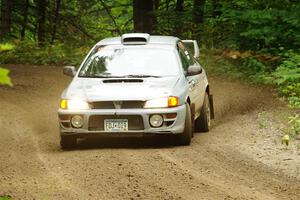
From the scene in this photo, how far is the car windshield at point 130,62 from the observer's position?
35.0 feet

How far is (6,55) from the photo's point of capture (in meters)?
23.2

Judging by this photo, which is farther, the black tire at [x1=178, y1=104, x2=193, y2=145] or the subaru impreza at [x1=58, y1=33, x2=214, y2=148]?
the black tire at [x1=178, y1=104, x2=193, y2=145]

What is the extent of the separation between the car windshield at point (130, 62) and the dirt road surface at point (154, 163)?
1.08 metres

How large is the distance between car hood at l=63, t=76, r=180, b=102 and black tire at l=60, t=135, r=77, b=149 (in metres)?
0.58

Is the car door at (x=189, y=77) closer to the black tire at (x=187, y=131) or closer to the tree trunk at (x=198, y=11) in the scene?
the black tire at (x=187, y=131)

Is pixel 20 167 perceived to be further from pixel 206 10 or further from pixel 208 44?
pixel 206 10

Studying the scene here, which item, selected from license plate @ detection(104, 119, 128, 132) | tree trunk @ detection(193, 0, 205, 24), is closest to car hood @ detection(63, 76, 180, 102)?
license plate @ detection(104, 119, 128, 132)

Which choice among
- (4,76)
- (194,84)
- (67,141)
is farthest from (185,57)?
(4,76)

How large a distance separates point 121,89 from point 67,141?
3.67 ft

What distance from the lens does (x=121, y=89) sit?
9.87 meters

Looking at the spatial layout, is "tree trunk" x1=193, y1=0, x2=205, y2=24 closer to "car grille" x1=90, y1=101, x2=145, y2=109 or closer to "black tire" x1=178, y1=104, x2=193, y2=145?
"black tire" x1=178, y1=104, x2=193, y2=145

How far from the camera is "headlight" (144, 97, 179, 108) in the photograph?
971cm

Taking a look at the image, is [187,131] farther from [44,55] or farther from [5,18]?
[5,18]

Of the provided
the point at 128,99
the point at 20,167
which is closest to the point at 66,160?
the point at 20,167
